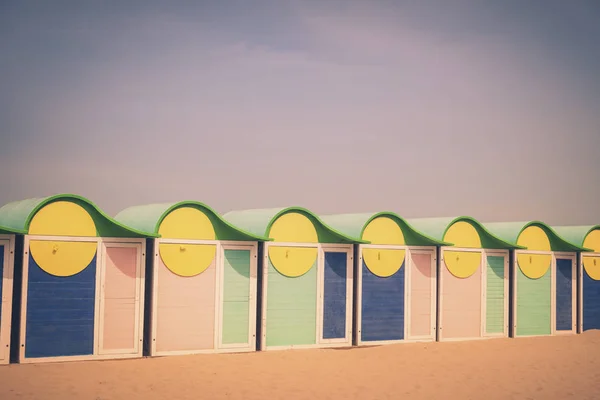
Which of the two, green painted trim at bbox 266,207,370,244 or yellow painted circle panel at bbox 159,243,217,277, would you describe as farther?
green painted trim at bbox 266,207,370,244

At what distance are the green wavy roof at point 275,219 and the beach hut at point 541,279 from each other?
5071 mm

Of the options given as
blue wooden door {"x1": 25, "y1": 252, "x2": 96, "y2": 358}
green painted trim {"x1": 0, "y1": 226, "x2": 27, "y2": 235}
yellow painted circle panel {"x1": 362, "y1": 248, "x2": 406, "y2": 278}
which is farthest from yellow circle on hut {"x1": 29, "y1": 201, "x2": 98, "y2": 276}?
yellow painted circle panel {"x1": 362, "y1": 248, "x2": 406, "y2": 278}

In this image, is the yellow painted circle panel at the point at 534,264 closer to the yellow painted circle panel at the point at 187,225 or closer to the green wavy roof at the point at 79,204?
the yellow painted circle panel at the point at 187,225

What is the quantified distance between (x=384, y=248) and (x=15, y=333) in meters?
7.87

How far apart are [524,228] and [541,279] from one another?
143 cm

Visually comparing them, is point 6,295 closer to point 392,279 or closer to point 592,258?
point 392,279

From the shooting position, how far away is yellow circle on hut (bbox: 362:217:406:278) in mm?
17031

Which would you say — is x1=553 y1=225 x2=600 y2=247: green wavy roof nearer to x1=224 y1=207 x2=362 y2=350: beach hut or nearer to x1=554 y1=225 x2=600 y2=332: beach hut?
x1=554 y1=225 x2=600 y2=332: beach hut

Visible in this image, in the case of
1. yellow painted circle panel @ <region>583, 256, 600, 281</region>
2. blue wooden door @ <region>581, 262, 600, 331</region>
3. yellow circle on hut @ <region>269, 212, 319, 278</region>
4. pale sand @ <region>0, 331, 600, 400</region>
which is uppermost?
yellow circle on hut @ <region>269, 212, 319, 278</region>

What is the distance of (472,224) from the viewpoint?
18.7m

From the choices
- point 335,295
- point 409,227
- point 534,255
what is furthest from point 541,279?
point 335,295

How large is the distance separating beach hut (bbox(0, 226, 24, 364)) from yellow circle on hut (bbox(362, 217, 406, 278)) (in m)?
7.28

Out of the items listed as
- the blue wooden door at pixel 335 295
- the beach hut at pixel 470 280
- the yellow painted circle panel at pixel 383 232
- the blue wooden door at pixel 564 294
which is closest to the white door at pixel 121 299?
the blue wooden door at pixel 335 295

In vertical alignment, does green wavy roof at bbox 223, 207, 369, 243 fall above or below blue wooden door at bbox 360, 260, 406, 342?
above
